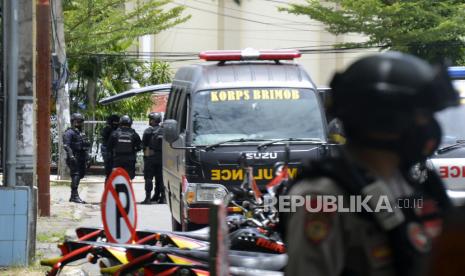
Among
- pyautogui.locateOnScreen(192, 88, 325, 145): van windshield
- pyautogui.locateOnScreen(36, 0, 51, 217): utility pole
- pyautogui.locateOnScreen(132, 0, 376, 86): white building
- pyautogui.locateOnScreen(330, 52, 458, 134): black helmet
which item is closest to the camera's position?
pyautogui.locateOnScreen(330, 52, 458, 134): black helmet

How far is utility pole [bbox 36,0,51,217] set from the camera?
47.1 ft

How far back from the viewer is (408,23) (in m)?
31.9

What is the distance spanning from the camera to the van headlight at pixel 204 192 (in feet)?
33.2

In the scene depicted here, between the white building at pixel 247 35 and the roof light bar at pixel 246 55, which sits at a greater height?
the white building at pixel 247 35

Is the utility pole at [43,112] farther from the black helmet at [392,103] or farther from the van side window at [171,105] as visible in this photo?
the black helmet at [392,103]

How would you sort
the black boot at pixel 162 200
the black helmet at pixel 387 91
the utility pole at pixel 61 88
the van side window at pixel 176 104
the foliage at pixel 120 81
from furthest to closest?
the foliage at pixel 120 81 → the utility pole at pixel 61 88 → the black boot at pixel 162 200 → the van side window at pixel 176 104 → the black helmet at pixel 387 91

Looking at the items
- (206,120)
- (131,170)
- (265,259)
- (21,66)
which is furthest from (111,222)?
(131,170)

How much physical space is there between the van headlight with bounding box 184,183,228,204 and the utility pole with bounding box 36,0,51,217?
188 inches

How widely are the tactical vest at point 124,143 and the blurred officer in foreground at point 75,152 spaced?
118cm

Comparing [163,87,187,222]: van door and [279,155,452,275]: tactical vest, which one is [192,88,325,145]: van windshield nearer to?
[163,87,187,222]: van door

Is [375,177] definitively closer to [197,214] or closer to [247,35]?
[197,214]

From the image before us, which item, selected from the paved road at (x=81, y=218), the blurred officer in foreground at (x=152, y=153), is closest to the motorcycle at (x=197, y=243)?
the paved road at (x=81, y=218)

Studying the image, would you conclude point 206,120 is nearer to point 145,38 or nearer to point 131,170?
point 131,170

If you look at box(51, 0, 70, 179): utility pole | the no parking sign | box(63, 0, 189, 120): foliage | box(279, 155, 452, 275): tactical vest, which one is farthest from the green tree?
box(279, 155, 452, 275): tactical vest
